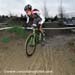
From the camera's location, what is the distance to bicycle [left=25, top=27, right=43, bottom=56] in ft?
42.9

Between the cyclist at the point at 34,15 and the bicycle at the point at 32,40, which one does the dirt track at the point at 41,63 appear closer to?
the bicycle at the point at 32,40

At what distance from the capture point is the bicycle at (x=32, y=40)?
1309 centimetres

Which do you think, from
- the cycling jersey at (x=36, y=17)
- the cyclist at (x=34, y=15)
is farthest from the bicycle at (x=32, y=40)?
the cycling jersey at (x=36, y=17)

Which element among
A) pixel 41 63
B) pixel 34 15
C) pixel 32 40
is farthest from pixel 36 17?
pixel 41 63

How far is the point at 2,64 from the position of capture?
12.8m

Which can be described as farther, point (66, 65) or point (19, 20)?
point (19, 20)

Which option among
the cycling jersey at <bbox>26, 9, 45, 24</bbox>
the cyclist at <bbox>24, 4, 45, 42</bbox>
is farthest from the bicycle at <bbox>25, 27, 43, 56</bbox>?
the cycling jersey at <bbox>26, 9, 45, 24</bbox>

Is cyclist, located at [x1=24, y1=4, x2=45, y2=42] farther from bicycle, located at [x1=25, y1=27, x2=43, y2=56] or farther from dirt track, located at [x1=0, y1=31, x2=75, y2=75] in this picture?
dirt track, located at [x1=0, y1=31, x2=75, y2=75]

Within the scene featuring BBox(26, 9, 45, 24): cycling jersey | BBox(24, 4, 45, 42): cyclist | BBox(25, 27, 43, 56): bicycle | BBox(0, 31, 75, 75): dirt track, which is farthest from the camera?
BBox(25, 27, 43, 56): bicycle

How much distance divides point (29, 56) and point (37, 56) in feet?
3.43

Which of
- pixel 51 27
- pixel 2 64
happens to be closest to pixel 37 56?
pixel 2 64

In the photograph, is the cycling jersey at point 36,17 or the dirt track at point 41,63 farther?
the cycling jersey at point 36,17

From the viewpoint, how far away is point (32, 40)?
1321cm

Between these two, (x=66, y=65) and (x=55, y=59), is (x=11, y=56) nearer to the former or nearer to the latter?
(x=55, y=59)
